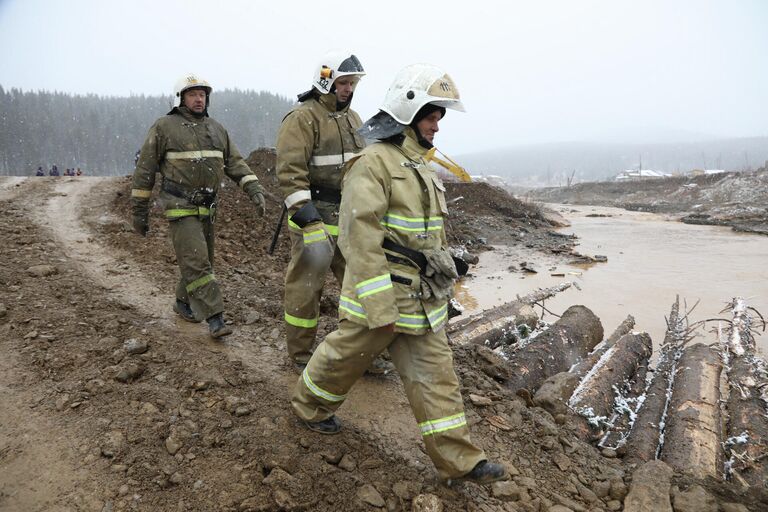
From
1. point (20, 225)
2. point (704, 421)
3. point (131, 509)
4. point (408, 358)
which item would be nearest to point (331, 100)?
point (408, 358)

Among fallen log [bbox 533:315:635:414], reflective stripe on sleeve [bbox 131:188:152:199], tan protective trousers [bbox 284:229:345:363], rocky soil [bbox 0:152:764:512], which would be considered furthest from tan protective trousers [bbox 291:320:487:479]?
reflective stripe on sleeve [bbox 131:188:152:199]

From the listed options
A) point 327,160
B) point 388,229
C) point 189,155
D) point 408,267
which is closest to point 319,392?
point 408,267

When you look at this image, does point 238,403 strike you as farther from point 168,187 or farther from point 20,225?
point 20,225

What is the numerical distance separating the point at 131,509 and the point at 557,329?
13.5 feet

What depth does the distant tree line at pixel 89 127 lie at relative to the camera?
5859 cm

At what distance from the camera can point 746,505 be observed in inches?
99.0

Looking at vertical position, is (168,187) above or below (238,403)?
above

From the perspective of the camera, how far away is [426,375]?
2365mm

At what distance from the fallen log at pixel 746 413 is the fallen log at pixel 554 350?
1274 millimetres

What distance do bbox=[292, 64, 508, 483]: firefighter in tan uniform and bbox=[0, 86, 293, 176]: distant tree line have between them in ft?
215

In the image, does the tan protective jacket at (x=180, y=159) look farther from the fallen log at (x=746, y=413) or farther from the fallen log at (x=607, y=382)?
the fallen log at (x=746, y=413)

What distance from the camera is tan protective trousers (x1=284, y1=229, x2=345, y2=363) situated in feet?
10.6

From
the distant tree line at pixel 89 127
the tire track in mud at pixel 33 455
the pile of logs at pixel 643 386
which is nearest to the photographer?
the tire track in mud at pixel 33 455

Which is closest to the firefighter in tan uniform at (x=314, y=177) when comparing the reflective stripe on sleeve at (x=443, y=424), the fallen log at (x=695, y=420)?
the reflective stripe on sleeve at (x=443, y=424)
